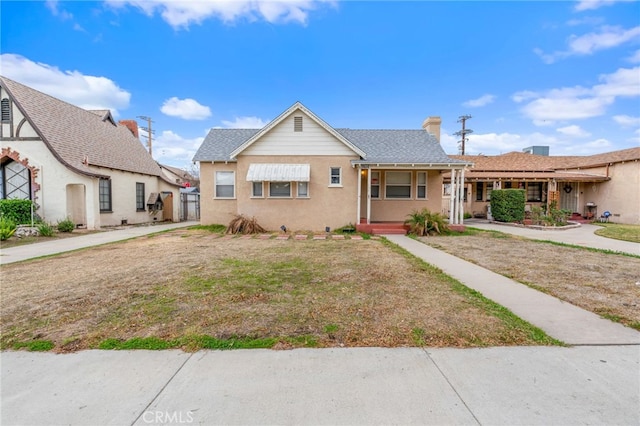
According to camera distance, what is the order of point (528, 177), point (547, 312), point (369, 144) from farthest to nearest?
1. point (528, 177)
2. point (369, 144)
3. point (547, 312)

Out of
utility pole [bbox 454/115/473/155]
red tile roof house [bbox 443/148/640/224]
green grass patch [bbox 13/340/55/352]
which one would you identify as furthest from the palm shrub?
utility pole [bbox 454/115/473/155]

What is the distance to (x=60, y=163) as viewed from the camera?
14.1m

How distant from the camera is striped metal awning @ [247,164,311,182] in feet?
44.4

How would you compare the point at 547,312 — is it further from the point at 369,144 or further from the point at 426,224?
the point at 369,144

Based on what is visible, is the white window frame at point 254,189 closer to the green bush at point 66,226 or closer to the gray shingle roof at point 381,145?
→ the gray shingle roof at point 381,145

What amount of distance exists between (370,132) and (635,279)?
44.5 feet

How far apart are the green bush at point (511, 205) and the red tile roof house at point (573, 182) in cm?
206

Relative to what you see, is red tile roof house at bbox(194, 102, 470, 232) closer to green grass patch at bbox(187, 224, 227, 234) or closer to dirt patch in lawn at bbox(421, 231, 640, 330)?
green grass patch at bbox(187, 224, 227, 234)

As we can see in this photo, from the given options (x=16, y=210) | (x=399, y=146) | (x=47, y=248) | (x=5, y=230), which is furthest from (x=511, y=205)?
(x=16, y=210)

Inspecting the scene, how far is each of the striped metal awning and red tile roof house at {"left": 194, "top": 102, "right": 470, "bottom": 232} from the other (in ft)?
0.15

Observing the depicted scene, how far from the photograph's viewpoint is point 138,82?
21.1 m

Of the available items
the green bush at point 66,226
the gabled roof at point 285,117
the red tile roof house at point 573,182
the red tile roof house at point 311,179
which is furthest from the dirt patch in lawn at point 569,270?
the green bush at point 66,226

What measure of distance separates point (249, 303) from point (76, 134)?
59.6ft

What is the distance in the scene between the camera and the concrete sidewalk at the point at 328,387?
214 cm
